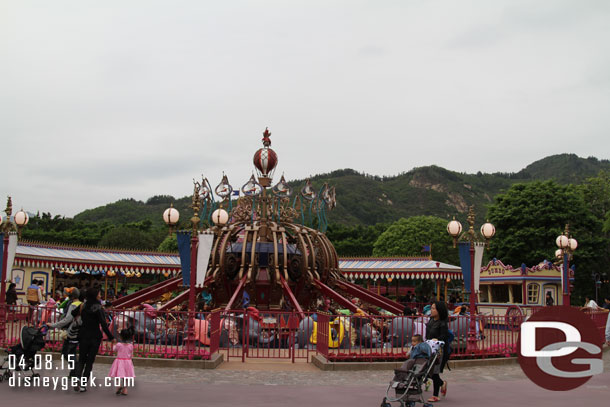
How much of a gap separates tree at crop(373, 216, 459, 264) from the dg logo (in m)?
35.8

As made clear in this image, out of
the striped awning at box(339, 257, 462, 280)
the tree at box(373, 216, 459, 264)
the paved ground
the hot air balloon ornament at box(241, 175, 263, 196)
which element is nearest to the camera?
the paved ground

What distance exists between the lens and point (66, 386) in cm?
914

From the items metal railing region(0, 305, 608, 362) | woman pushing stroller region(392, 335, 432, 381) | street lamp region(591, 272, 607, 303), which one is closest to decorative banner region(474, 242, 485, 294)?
metal railing region(0, 305, 608, 362)

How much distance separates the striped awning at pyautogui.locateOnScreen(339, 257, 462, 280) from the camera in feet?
104

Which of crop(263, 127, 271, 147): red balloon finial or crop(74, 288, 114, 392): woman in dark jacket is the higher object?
crop(263, 127, 271, 147): red balloon finial

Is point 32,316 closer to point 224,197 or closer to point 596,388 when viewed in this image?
point 224,197

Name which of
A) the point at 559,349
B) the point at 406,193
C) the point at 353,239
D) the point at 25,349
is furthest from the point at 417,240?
the point at 406,193

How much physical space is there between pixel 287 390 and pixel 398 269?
23.8 m

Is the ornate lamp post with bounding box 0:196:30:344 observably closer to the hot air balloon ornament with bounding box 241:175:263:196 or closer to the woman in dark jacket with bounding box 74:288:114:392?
the woman in dark jacket with bounding box 74:288:114:392

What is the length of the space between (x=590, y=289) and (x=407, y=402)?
35782 millimetres

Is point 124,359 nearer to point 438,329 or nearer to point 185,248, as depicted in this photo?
point 438,329

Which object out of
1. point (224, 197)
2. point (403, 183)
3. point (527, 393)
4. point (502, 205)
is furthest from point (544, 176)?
point (527, 393)

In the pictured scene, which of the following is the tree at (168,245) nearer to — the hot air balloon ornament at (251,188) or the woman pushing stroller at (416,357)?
the hot air balloon ornament at (251,188)

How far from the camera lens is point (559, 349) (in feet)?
43.3
